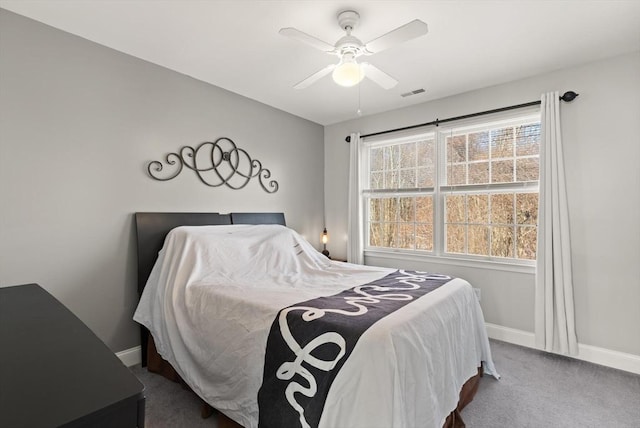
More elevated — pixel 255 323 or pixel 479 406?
pixel 255 323

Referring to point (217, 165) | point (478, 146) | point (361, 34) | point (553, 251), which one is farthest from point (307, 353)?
point (478, 146)

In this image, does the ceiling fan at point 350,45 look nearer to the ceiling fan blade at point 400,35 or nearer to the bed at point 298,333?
the ceiling fan blade at point 400,35

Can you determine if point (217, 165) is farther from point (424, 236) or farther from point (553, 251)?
point (553, 251)

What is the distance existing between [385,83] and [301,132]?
193cm

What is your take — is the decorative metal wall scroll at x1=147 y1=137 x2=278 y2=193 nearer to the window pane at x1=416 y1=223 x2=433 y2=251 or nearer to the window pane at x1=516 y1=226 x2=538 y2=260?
the window pane at x1=416 y1=223 x2=433 y2=251

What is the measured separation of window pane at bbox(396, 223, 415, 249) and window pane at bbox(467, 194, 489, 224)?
2.17 feet

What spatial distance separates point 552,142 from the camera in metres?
2.67

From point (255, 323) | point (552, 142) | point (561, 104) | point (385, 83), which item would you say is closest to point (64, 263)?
point (255, 323)

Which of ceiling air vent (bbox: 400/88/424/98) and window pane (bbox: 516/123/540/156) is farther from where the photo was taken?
ceiling air vent (bbox: 400/88/424/98)

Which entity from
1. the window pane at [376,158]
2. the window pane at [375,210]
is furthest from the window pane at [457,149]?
the window pane at [375,210]

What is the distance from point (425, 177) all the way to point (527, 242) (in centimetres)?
119

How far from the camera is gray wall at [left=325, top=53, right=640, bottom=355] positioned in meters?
2.43

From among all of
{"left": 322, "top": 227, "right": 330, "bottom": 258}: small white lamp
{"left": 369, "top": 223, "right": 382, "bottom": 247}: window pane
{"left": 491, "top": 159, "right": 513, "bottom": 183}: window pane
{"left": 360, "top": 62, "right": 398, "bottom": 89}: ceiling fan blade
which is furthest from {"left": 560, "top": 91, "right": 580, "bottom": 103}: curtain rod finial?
{"left": 322, "top": 227, "right": 330, "bottom": 258}: small white lamp

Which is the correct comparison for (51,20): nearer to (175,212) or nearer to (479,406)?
(175,212)
